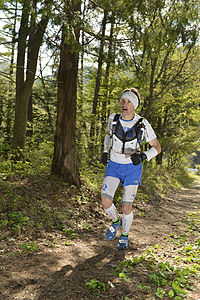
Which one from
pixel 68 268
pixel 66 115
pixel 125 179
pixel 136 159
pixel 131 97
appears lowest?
pixel 68 268

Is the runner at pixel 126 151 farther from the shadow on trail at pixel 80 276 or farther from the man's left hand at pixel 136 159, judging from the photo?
the shadow on trail at pixel 80 276

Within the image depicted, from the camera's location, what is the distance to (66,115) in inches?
277

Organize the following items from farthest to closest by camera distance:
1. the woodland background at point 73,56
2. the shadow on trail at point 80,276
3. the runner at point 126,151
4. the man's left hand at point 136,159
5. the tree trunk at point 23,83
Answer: the tree trunk at point 23,83 → the woodland background at point 73,56 → the runner at point 126,151 → the man's left hand at point 136,159 → the shadow on trail at point 80,276

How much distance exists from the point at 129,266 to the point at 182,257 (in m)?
1.24

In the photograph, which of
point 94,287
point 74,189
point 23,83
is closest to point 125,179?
point 94,287

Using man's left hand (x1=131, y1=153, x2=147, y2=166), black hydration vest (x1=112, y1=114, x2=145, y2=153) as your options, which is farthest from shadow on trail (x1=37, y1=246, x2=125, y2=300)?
black hydration vest (x1=112, y1=114, x2=145, y2=153)

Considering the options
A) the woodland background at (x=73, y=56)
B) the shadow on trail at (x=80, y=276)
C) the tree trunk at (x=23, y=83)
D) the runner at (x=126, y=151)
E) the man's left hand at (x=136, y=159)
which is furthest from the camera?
the tree trunk at (x=23, y=83)

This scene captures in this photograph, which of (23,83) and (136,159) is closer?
(136,159)

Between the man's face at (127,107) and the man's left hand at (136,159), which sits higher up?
the man's face at (127,107)

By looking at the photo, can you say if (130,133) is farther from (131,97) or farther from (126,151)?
(131,97)

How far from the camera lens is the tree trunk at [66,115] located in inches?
275

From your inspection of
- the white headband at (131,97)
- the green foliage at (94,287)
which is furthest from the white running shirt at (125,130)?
the green foliage at (94,287)

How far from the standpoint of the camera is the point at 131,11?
697 centimetres

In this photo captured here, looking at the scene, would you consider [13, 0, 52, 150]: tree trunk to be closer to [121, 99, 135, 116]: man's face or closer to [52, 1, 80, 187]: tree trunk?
[52, 1, 80, 187]: tree trunk
